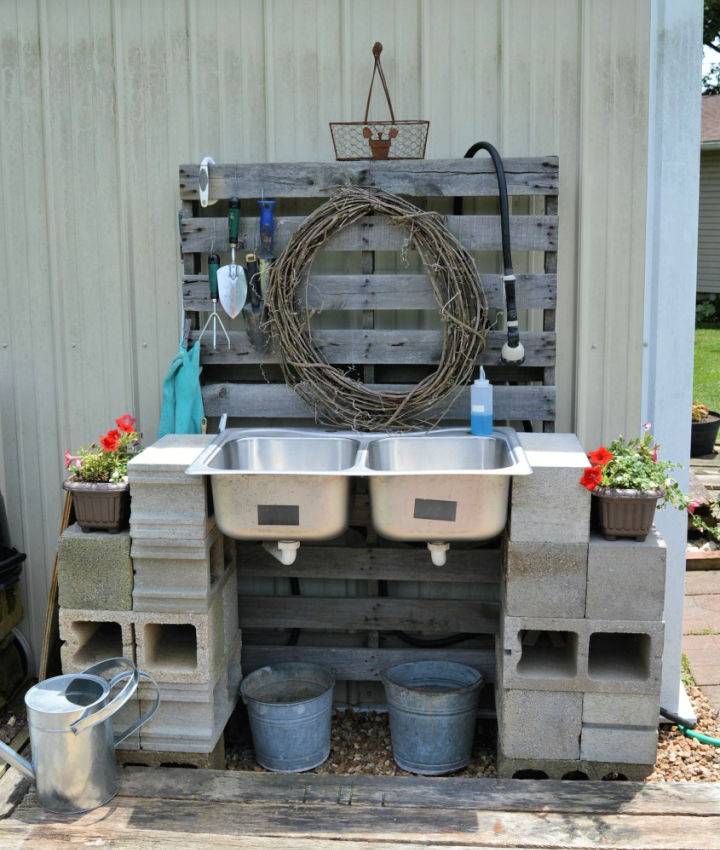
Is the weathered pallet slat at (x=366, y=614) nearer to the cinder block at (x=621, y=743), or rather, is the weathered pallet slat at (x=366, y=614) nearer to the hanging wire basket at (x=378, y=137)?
the cinder block at (x=621, y=743)

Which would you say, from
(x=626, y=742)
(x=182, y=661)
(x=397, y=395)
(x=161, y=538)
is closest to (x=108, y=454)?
(x=161, y=538)

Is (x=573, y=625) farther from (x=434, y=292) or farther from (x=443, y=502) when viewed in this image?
(x=434, y=292)

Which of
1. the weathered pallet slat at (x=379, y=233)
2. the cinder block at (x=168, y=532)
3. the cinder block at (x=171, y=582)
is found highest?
the weathered pallet slat at (x=379, y=233)

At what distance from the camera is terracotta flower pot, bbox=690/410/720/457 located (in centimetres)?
677

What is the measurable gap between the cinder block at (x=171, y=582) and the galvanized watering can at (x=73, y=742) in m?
0.23

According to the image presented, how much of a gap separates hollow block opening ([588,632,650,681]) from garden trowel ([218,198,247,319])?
1724mm

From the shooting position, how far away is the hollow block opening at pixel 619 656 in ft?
10.7

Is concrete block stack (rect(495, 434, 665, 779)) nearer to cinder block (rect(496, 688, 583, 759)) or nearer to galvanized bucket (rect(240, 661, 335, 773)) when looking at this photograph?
cinder block (rect(496, 688, 583, 759))

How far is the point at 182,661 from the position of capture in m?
3.37

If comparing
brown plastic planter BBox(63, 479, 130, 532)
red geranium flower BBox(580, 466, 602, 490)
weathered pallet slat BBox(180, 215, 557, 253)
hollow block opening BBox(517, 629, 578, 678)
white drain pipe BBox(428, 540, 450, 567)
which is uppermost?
weathered pallet slat BBox(180, 215, 557, 253)

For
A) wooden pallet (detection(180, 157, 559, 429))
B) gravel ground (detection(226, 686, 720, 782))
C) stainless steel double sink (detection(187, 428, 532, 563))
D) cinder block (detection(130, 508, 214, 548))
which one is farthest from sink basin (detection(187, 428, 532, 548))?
gravel ground (detection(226, 686, 720, 782))

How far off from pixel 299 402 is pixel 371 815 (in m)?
1.44

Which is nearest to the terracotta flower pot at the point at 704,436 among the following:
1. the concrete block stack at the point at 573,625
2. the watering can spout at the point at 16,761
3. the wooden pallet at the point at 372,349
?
the wooden pallet at the point at 372,349

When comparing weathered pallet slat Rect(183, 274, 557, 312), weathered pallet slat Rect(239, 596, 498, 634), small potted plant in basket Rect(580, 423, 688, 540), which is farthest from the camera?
weathered pallet slat Rect(239, 596, 498, 634)
